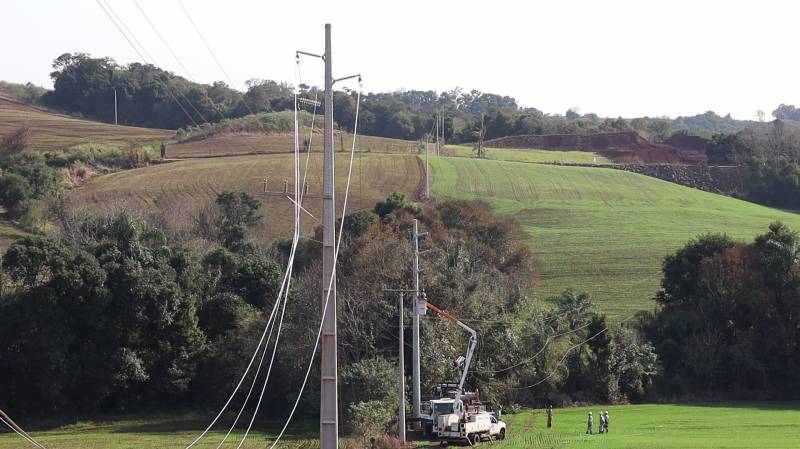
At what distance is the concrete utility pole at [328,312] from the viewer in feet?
74.0

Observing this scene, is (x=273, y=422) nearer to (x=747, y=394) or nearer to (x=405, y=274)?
(x=405, y=274)

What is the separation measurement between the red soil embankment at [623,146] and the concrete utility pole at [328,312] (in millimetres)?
104112

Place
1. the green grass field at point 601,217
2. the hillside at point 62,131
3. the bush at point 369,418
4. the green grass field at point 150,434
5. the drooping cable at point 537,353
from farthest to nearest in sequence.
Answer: the hillside at point 62,131
the green grass field at point 601,217
the drooping cable at point 537,353
the bush at point 369,418
the green grass field at point 150,434

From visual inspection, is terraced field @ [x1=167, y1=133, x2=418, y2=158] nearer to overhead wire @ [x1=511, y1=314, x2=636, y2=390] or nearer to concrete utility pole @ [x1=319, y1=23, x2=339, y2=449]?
overhead wire @ [x1=511, y1=314, x2=636, y2=390]

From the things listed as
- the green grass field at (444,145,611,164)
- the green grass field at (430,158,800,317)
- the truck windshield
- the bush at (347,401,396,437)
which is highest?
the green grass field at (444,145,611,164)

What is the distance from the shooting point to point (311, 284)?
181 feet

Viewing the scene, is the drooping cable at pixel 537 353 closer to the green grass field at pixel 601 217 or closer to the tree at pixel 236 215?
the green grass field at pixel 601 217

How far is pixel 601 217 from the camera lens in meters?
93.6

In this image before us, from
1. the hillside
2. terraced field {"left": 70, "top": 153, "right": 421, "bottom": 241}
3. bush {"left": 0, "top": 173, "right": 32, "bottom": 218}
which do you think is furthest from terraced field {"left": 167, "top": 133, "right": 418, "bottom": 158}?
bush {"left": 0, "top": 173, "right": 32, "bottom": 218}

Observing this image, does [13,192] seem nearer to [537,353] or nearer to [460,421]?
[537,353]

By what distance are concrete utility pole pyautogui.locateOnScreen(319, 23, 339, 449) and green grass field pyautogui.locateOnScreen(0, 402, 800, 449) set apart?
53.5 feet

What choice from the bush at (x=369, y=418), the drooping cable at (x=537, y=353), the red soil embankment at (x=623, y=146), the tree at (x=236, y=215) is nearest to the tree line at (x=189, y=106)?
the red soil embankment at (x=623, y=146)

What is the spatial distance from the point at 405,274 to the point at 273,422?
10.5m

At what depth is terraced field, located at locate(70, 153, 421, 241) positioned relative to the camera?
84.8m
